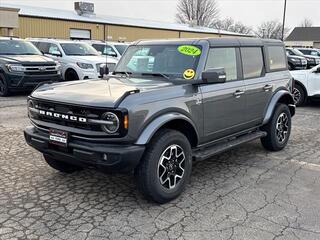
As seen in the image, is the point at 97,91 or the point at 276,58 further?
the point at 276,58

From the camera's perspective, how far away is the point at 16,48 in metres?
13.4

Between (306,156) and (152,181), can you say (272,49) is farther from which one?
(152,181)

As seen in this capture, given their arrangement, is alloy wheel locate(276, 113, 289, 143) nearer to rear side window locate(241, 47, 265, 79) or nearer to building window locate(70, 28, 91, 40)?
rear side window locate(241, 47, 265, 79)

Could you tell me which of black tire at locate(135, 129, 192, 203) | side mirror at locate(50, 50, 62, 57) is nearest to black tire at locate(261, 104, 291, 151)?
black tire at locate(135, 129, 192, 203)

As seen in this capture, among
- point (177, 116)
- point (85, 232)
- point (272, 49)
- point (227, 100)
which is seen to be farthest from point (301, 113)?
point (85, 232)

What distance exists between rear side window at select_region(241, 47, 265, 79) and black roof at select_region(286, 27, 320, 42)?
78041mm

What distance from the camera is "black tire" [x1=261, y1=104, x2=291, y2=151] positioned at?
248 inches

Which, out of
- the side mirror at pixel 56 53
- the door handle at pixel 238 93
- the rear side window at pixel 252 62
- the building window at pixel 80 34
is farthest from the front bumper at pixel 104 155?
the building window at pixel 80 34

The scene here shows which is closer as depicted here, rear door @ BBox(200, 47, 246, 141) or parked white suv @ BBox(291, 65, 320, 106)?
rear door @ BBox(200, 47, 246, 141)

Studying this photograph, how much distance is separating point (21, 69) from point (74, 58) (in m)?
2.58

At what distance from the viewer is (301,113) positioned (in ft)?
Answer: 34.8

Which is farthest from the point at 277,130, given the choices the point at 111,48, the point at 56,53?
the point at 111,48

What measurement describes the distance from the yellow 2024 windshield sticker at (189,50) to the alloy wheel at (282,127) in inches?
85.1

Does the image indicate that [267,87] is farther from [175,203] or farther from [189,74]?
[175,203]
